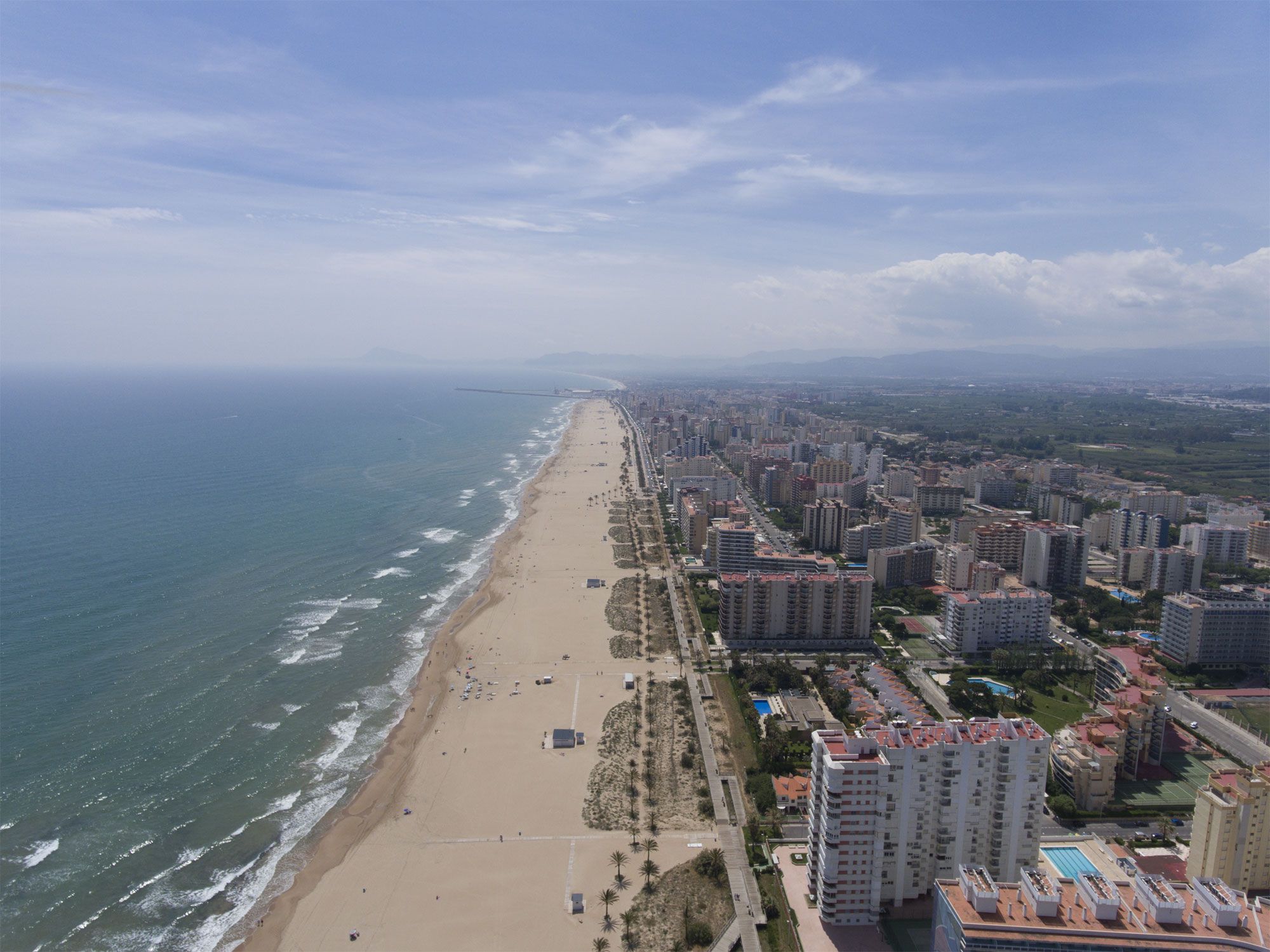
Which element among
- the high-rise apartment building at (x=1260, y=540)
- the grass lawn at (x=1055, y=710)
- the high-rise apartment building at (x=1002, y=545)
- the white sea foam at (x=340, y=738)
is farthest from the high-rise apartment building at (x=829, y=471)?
the white sea foam at (x=340, y=738)

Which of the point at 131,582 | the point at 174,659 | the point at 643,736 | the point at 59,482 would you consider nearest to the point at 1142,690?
the point at 643,736

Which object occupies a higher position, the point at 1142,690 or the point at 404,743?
the point at 1142,690

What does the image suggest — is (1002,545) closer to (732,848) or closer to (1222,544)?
(1222,544)

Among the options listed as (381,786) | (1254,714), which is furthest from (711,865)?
(1254,714)

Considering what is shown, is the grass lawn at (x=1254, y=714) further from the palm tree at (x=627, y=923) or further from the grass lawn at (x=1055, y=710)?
the palm tree at (x=627, y=923)

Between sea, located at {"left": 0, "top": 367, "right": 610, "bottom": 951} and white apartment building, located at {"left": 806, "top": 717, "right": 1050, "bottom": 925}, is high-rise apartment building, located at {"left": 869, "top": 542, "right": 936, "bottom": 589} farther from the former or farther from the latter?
white apartment building, located at {"left": 806, "top": 717, "right": 1050, "bottom": 925}

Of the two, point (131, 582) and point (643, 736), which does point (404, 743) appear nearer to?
point (643, 736)
